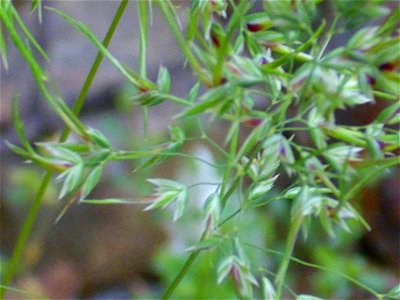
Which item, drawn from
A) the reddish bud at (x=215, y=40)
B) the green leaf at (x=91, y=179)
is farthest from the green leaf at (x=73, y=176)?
the reddish bud at (x=215, y=40)

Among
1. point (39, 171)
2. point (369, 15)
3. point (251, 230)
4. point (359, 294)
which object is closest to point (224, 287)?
point (251, 230)

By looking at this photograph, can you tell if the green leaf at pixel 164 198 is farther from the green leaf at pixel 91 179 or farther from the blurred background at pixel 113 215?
the blurred background at pixel 113 215

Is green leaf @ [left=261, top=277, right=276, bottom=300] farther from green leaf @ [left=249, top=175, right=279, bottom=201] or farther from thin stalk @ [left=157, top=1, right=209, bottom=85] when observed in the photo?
thin stalk @ [left=157, top=1, right=209, bottom=85]

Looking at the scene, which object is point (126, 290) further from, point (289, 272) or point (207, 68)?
point (207, 68)

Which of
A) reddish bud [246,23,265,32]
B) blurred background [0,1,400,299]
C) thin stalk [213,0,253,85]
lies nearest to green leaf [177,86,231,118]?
thin stalk [213,0,253,85]

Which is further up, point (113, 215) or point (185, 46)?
point (185, 46)

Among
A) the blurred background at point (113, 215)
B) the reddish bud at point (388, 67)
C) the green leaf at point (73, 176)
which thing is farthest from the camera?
the blurred background at point (113, 215)

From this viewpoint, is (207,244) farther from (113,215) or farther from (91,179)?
(113,215)

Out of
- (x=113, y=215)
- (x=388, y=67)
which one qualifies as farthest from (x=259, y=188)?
(x=113, y=215)

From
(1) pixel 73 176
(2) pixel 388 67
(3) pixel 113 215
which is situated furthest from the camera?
(3) pixel 113 215
